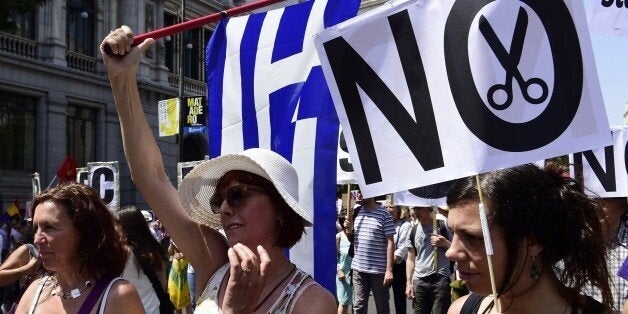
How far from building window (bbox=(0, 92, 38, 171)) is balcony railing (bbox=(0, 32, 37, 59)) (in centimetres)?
132

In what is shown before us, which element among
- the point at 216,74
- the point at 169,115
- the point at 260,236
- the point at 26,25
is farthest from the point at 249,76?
the point at 26,25

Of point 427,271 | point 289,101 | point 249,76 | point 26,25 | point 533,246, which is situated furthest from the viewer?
point 26,25

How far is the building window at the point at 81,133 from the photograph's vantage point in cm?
2620

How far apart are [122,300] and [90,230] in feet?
1.40

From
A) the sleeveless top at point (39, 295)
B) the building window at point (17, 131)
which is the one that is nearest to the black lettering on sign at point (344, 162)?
the sleeveless top at point (39, 295)

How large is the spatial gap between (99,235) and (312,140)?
1.08m

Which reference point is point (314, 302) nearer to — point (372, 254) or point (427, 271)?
point (427, 271)

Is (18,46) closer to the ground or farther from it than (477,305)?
farther from it

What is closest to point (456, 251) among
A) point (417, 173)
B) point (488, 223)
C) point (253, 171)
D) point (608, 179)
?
point (488, 223)

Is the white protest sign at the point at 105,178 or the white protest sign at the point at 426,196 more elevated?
the white protest sign at the point at 105,178

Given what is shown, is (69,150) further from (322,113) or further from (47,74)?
(322,113)

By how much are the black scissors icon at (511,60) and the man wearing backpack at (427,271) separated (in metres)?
5.33

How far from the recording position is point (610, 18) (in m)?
5.33

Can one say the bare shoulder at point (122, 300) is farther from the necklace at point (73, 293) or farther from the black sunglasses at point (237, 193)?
the black sunglasses at point (237, 193)
